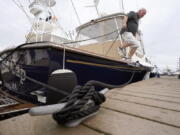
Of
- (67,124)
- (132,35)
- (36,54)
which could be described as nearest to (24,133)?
(67,124)

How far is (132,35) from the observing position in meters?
2.72

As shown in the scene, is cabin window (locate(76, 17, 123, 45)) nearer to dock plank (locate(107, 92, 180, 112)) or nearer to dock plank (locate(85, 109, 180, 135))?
dock plank (locate(107, 92, 180, 112))

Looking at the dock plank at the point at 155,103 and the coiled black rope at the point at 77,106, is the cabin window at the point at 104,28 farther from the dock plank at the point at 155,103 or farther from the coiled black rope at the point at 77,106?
the coiled black rope at the point at 77,106

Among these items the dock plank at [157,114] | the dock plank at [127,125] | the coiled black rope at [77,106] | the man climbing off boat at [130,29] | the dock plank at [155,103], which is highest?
the man climbing off boat at [130,29]

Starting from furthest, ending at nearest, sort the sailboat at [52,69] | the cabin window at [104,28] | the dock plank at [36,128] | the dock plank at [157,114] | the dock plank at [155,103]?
the cabin window at [104,28], the sailboat at [52,69], the dock plank at [155,103], the dock plank at [157,114], the dock plank at [36,128]

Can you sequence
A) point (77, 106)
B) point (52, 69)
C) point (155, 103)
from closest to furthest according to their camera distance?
point (77, 106), point (155, 103), point (52, 69)

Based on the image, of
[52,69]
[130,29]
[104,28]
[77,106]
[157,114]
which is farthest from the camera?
[104,28]

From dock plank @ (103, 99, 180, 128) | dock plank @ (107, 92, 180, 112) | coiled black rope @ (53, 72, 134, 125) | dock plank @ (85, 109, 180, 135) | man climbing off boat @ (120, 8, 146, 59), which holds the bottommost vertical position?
dock plank @ (107, 92, 180, 112)

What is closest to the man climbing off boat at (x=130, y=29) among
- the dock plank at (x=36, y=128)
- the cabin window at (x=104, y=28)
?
the cabin window at (x=104, y=28)

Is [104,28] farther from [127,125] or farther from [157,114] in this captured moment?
[127,125]

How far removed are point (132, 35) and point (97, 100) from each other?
2.46 meters

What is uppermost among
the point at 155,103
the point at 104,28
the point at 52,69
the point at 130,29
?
the point at 104,28

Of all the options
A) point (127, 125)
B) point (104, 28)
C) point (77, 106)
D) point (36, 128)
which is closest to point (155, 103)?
point (127, 125)

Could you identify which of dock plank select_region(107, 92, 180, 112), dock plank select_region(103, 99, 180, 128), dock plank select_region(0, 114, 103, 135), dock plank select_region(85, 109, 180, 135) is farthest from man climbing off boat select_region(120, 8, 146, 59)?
dock plank select_region(0, 114, 103, 135)
